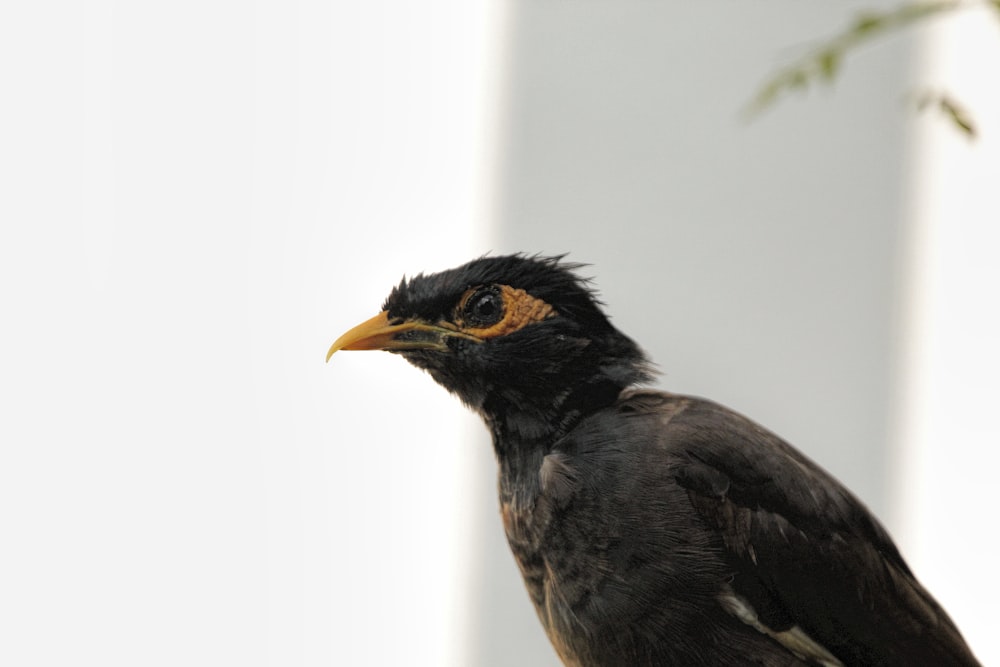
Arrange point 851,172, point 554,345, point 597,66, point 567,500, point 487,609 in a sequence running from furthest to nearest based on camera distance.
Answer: point 851,172
point 597,66
point 487,609
point 554,345
point 567,500

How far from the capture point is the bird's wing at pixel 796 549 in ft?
4.61

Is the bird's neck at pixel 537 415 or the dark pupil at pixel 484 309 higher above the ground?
the dark pupil at pixel 484 309

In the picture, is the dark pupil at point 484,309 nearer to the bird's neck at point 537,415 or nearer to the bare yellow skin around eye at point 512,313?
the bare yellow skin around eye at point 512,313

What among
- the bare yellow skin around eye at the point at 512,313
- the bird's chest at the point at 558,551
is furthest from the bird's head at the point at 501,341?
the bird's chest at the point at 558,551

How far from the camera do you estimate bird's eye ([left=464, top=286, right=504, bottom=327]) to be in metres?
1.55

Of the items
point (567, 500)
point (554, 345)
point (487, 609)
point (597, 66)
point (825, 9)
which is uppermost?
point (825, 9)

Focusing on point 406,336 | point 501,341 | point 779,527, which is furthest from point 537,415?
point 779,527

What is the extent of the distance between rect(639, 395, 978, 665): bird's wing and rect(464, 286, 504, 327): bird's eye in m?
0.29

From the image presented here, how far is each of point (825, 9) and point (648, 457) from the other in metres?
2.73

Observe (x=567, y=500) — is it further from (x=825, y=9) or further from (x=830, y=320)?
(x=825, y=9)

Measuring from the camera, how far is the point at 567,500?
140cm

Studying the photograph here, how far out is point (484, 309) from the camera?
1.55 m

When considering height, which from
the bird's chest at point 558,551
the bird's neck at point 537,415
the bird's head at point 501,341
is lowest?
the bird's chest at point 558,551

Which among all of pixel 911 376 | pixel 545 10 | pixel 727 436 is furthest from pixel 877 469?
pixel 727 436
